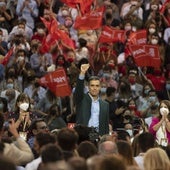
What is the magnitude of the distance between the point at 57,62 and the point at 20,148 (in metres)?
10.7

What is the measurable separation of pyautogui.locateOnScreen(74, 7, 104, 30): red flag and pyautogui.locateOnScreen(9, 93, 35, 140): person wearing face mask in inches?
306

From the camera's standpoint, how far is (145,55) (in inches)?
889

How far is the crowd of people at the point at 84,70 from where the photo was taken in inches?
583

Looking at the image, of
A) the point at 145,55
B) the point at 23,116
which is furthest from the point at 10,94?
the point at 23,116

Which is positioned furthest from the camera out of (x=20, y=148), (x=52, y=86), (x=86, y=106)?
(x=52, y=86)

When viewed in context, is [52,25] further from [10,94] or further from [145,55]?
[10,94]

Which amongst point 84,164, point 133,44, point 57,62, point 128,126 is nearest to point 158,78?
point 133,44

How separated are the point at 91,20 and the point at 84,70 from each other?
902 centimetres

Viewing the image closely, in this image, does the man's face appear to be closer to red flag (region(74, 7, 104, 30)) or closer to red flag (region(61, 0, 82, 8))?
red flag (region(74, 7, 104, 30))

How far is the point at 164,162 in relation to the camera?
10.4 meters

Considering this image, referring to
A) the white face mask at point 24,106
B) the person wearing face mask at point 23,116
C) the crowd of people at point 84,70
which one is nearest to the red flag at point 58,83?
the crowd of people at point 84,70

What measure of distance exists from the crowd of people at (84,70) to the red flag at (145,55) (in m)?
0.07

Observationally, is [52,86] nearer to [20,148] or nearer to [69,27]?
[69,27]

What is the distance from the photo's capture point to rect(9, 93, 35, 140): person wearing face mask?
48.3 ft
